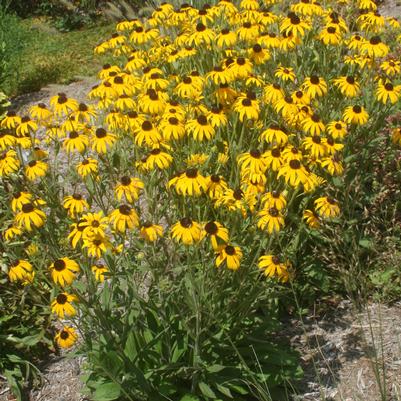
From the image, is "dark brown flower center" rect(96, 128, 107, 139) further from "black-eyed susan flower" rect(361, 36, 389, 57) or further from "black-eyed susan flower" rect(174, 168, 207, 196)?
"black-eyed susan flower" rect(361, 36, 389, 57)

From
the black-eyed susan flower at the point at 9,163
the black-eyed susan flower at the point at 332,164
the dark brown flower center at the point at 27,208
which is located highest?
the black-eyed susan flower at the point at 9,163

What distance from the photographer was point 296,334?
12.2ft

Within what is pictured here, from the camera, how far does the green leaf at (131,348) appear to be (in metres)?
3.07

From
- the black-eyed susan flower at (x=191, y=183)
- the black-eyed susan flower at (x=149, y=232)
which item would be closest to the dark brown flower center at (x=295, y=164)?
the black-eyed susan flower at (x=191, y=183)

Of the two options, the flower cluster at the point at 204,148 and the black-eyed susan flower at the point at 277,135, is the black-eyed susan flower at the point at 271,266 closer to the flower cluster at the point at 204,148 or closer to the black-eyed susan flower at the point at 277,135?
the flower cluster at the point at 204,148

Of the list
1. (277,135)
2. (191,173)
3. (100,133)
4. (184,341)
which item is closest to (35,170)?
(100,133)

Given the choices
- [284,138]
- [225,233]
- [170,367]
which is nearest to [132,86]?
[284,138]

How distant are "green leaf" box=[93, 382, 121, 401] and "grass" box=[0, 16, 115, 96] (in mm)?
5175

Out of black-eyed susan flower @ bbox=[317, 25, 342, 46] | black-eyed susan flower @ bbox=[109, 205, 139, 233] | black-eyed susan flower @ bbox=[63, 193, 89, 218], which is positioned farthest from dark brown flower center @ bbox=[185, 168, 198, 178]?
black-eyed susan flower @ bbox=[317, 25, 342, 46]

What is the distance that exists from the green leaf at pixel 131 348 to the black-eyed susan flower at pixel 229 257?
0.74m

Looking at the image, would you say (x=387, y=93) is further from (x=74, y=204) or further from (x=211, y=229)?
(x=74, y=204)

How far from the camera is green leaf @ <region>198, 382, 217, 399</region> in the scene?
9.52 feet

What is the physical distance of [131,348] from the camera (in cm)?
308

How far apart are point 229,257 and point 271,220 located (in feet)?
0.92
